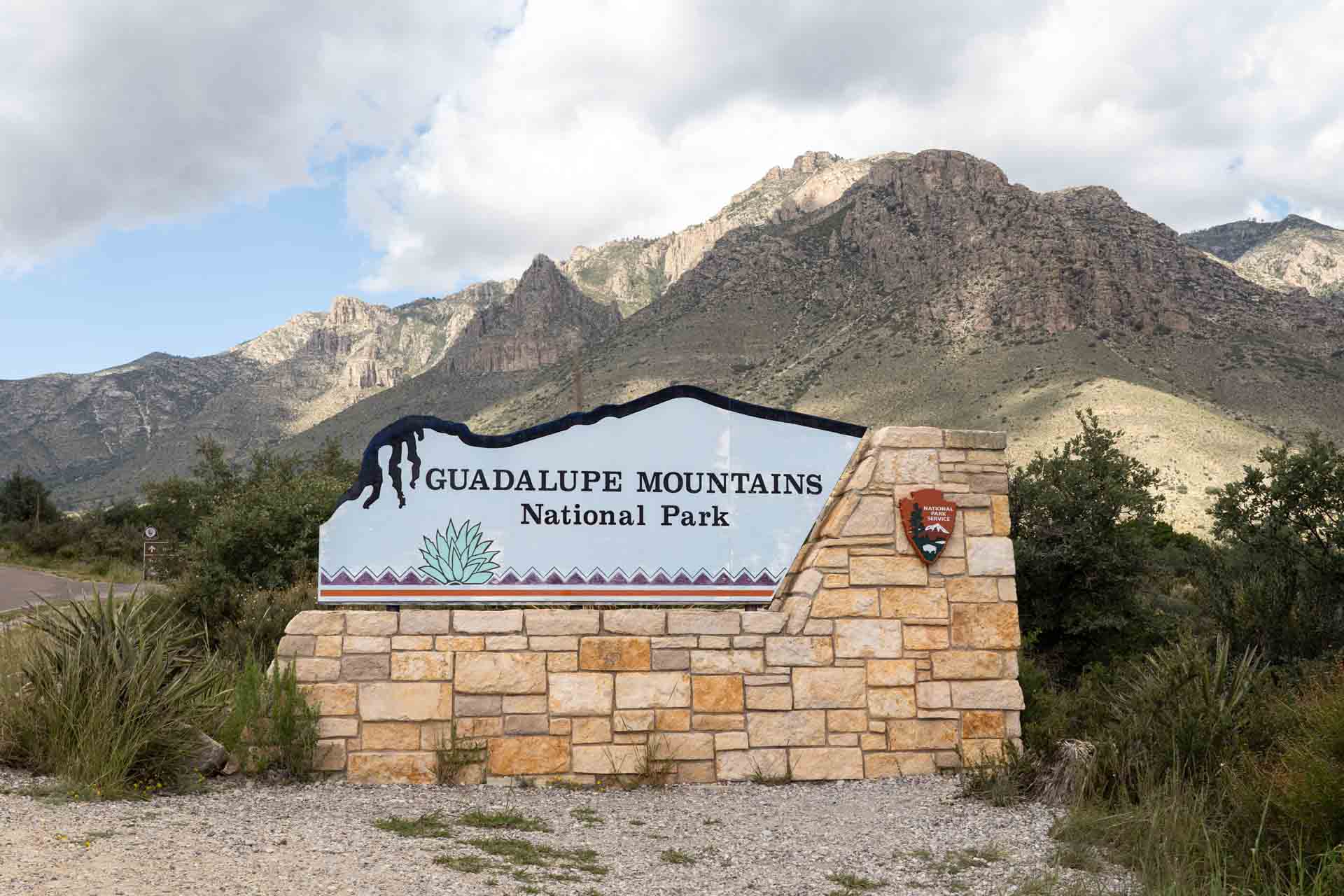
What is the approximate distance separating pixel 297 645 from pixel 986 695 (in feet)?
17.5

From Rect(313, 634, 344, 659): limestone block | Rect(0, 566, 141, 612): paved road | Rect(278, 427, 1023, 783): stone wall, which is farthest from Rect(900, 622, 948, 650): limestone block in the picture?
Rect(0, 566, 141, 612): paved road

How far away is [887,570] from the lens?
7469mm

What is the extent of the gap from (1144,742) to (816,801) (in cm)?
221

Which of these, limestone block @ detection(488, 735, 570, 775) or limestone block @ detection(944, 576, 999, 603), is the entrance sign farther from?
limestone block @ detection(944, 576, 999, 603)

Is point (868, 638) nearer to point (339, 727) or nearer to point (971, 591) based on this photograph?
point (971, 591)

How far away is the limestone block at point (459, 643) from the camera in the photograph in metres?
7.15

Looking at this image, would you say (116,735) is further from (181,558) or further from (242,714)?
(181,558)

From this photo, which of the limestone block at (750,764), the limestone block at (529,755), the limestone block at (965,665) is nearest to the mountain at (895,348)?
the limestone block at (965,665)

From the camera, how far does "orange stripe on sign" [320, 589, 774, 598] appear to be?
7.25 meters

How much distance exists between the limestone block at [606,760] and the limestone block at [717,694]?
0.57m

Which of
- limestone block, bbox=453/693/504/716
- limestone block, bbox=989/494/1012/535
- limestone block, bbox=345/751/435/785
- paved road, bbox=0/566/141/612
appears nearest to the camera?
limestone block, bbox=345/751/435/785

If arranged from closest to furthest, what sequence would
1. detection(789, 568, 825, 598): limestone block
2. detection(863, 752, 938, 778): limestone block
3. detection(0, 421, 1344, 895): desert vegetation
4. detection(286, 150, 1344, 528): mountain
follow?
detection(0, 421, 1344, 895): desert vegetation → detection(863, 752, 938, 778): limestone block → detection(789, 568, 825, 598): limestone block → detection(286, 150, 1344, 528): mountain

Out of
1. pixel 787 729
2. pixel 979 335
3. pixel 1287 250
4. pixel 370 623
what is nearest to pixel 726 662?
pixel 787 729

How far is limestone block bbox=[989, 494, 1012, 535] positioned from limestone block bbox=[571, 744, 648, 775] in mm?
3353
